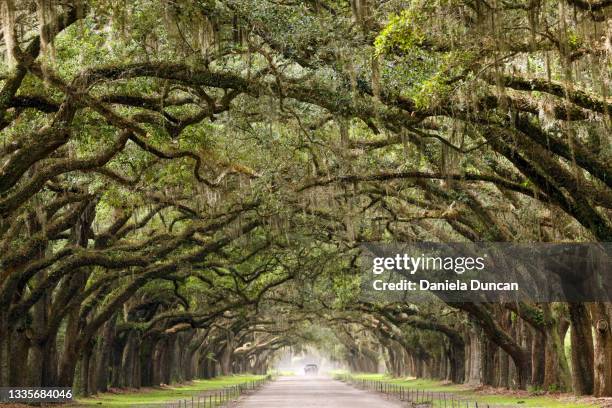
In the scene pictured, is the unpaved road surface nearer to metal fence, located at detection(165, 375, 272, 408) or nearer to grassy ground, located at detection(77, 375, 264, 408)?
metal fence, located at detection(165, 375, 272, 408)

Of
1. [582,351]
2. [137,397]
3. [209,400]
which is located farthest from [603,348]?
[137,397]

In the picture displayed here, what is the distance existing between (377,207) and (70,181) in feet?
28.3

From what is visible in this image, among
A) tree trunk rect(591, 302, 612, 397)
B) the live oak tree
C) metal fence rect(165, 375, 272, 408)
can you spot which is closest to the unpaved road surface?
metal fence rect(165, 375, 272, 408)

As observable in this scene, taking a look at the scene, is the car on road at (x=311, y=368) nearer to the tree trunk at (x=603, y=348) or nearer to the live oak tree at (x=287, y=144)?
the live oak tree at (x=287, y=144)

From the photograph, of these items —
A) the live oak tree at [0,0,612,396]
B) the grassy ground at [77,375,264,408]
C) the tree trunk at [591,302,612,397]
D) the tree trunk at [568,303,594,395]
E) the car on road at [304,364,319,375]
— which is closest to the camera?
the live oak tree at [0,0,612,396]

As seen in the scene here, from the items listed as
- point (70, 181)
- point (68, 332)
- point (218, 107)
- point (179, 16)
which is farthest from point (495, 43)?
point (68, 332)

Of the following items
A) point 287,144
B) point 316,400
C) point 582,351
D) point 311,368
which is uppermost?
point 287,144

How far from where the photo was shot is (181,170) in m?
19.8

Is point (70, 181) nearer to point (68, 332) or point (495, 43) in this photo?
point (68, 332)

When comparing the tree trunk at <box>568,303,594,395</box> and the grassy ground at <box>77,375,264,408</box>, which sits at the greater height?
the tree trunk at <box>568,303,594,395</box>

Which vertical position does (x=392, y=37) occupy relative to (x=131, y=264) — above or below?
above

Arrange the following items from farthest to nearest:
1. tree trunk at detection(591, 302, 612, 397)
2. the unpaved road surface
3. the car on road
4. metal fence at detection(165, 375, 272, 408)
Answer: the car on road
the unpaved road surface
metal fence at detection(165, 375, 272, 408)
tree trunk at detection(591, 302, 612, 397)

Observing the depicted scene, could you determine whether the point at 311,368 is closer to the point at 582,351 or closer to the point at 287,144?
the point at 582,351

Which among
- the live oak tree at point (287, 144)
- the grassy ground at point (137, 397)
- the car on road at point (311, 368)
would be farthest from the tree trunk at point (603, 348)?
the car on road at point (311, 368)
